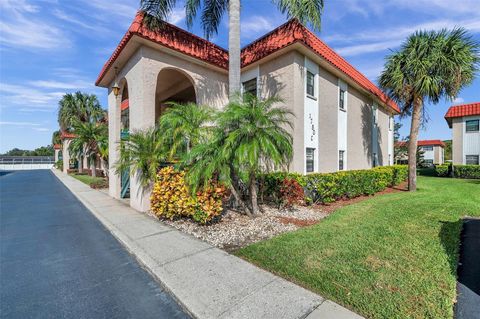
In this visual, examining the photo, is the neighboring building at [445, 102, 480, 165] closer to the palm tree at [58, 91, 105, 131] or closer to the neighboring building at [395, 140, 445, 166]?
the neighboring building at [395, 140, 445, 166]

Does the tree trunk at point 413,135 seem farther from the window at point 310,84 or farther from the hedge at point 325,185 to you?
the window at point 310,84

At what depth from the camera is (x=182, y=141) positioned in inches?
283

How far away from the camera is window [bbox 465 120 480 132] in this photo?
21031mm

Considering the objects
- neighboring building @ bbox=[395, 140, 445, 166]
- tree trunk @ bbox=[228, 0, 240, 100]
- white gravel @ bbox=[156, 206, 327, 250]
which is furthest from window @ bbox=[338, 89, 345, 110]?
neighboring building @ bbox=[395, 140, 445, 166]

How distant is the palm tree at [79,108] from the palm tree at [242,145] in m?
29.6

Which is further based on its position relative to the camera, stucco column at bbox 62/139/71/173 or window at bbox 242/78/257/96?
stucco column at bbox 62/139/71/173

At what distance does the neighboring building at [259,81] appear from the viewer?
8.11 m

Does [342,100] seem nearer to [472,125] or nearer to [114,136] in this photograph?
[114,136]

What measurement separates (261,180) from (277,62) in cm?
524

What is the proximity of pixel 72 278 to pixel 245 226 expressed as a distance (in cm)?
385

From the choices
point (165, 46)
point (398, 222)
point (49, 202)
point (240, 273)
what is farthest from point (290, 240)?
point (49, 202)

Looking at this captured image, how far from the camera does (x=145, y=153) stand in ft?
24.8

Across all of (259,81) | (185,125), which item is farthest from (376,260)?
(259,81)

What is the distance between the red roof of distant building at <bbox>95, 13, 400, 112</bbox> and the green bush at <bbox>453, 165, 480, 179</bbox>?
58.2ft
